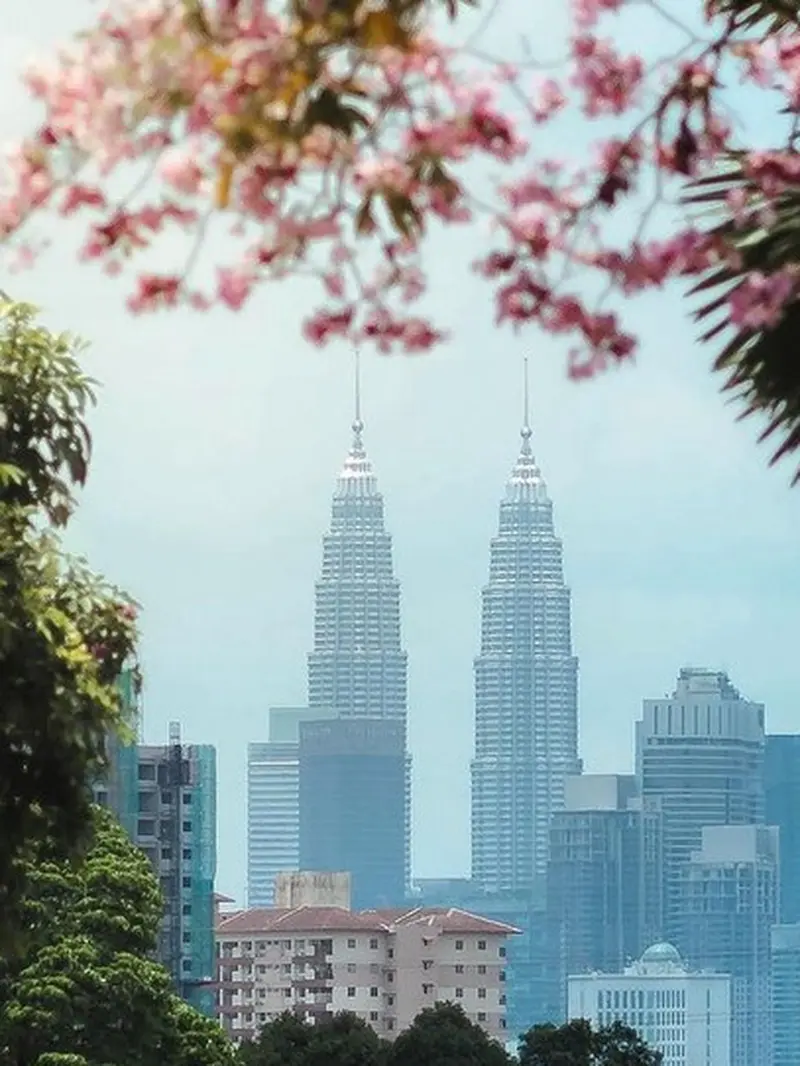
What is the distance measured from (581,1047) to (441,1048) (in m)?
12.6

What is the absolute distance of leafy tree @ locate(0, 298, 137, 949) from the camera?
17688 mm

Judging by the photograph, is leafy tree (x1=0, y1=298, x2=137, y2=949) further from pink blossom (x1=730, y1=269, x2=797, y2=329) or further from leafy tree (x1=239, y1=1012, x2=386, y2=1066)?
leafy tree (x1=239, y1=1012, x2=386, y2=1066)

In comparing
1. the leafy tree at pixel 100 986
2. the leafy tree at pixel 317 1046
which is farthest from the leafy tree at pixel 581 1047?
the leafy tree at pixel 100 986

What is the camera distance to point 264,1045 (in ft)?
341

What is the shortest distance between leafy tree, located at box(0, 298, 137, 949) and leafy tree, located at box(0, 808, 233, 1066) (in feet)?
96.3

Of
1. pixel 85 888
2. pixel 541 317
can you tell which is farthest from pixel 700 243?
pixel 85 888

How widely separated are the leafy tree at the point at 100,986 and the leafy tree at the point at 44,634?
96.3ft

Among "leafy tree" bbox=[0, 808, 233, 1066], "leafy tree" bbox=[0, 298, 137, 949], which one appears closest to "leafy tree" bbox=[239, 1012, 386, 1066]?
"leafy tree" bbox=[0, 808, 233, 1066]

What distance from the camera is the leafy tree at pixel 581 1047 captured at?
11506 cm

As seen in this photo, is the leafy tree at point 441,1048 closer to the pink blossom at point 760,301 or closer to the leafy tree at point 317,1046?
the leafy tree at point 317,1046

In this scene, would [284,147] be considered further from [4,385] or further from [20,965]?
[20,965]

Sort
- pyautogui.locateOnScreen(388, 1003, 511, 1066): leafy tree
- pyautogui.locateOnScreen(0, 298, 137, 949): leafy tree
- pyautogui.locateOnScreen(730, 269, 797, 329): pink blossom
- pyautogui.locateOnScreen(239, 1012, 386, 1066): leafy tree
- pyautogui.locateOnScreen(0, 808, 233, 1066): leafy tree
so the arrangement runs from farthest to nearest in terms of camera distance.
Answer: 1. pyautogui.locateOnScreen(388, 1003, 511, 1066): leafy tree
2. pyautogui.locateOnScreen(239, 1012, 386, 1066): leafy tree
3. pyautogui.locateOnScreen(0, 808, 233, 1066): leafy tree
4. pyautogui.locateOnScreen(0, 298, 137, 949): leafy tree
5. pyautogui.locateOnScreen(730, 269, 797, 329): pink blossom

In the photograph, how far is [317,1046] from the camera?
103000 mm

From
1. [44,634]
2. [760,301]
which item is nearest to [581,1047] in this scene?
[44,634]
